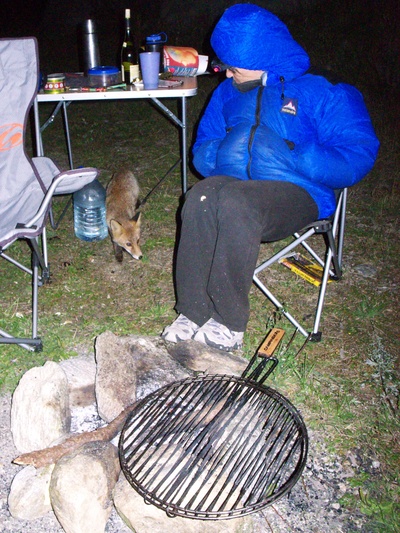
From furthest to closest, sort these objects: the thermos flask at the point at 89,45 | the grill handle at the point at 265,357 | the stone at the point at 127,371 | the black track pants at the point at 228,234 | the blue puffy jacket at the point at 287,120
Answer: the thermos flask at the point at 89,45 < the blue puffy jacket at the point at 287,120 < the black track pants at the point at 228,234 < the grill handle at the point at 265,357 < the stone at the point at 127,371

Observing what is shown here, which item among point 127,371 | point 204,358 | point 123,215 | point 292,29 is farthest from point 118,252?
point 292,29

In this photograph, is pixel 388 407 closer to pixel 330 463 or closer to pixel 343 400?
pixel 343 400

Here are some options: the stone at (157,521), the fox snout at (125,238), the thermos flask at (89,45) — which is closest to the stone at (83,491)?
the stone at (157,521)

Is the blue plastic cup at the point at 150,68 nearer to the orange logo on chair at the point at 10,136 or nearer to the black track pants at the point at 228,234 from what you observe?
the orange logo on chair at the point at 10,136

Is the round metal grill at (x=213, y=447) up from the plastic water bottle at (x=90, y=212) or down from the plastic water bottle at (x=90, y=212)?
up

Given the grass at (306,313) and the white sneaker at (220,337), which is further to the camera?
the white sneaker at (220,337)

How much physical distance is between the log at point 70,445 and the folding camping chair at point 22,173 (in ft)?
2.47

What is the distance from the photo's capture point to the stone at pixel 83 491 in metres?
1.63

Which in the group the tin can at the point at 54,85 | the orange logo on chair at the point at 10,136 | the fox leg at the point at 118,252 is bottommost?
the fox leg at the point at 118,252

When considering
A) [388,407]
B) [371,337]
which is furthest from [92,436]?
[371,337]

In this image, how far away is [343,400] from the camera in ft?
7.48

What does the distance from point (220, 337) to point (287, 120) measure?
1110 millimetres

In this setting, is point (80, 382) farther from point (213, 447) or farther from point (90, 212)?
point (90, 212)

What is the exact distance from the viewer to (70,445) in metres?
1.86
